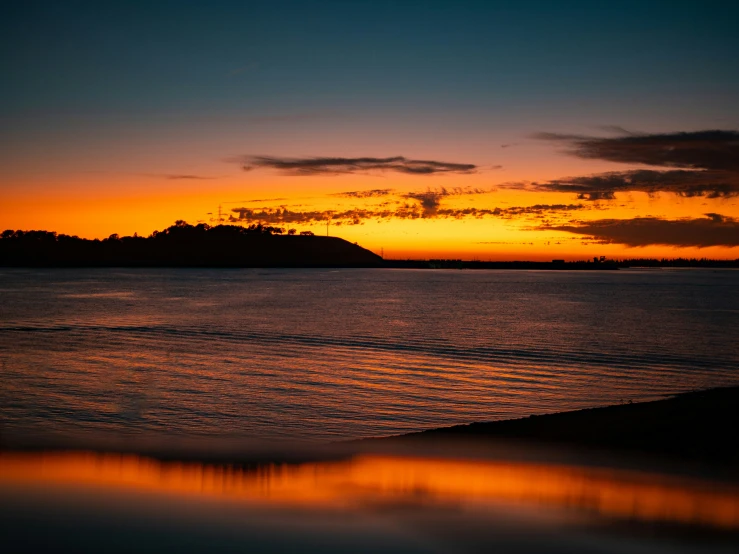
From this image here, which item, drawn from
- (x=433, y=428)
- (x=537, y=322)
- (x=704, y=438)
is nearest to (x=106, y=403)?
(x=433, y=428)

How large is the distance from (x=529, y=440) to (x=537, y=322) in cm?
4488

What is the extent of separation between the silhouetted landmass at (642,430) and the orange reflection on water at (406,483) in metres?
1.78

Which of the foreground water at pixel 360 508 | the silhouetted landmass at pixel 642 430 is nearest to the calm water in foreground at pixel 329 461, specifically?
the foreground water at pixel 360 508

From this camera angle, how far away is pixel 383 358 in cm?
3173

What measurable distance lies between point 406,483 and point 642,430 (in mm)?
6037

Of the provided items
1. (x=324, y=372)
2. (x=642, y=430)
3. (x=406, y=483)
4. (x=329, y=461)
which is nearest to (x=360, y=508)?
(x=406, y=483)

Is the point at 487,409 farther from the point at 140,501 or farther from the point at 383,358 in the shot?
the point at 383,358

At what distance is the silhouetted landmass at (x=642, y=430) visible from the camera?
42.2ft

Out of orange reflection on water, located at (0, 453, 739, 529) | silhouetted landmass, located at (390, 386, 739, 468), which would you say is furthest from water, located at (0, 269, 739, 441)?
orange reflection on water, located at (0, 453, 739, 529)

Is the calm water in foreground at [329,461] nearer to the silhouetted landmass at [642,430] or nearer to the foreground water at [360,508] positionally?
the foreground water at [360,508]

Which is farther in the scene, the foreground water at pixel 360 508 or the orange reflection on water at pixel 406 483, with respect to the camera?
the orange reflection on water at pixel 406 483

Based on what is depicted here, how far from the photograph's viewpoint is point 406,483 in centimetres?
1120

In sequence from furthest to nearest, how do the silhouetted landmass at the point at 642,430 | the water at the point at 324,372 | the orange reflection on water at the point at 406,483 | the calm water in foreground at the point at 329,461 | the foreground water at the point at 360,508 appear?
the water at the point at 324,372 → the silhouetted landmass at the point at 642,430 → the orange reflection on water at the point at 406,483 → the calm water in foreground at the point at 329,461 → the foreground water at the point at 360,508

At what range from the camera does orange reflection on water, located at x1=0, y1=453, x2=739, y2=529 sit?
10.1 meters
